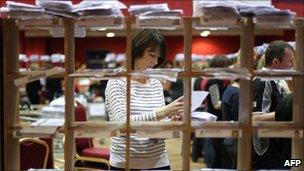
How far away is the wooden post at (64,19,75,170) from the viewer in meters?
2.47

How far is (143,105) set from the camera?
294cm

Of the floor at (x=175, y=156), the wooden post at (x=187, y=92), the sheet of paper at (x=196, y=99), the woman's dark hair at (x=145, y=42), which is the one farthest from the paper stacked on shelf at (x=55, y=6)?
the floor at (x=175, y=156)

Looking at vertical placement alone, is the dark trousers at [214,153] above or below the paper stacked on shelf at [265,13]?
below

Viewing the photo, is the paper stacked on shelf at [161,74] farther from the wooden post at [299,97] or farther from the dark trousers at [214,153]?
the dark trousers at [214,153]

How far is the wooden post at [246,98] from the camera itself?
2473mm

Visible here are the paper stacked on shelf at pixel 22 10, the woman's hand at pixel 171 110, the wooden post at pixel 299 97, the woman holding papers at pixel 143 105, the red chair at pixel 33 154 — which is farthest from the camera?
the red chair at pixel 33 154

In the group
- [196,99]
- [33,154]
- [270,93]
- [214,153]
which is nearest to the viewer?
[196,99]

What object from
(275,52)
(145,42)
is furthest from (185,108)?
(275,52)

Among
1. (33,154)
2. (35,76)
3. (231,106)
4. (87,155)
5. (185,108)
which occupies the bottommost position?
(87,155)

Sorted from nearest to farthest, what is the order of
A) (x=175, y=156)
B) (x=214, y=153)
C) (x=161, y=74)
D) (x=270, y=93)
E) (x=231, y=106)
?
(x=161, y=74)
(x=270, y=93)
(x=231, y=106)
(x=214, y=153)
(x=175, y=156)

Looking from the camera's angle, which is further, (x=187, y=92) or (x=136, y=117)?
(x=136, y=117)

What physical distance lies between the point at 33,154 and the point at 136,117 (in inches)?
59.4

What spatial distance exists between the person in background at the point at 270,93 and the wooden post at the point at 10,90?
5.22 feet

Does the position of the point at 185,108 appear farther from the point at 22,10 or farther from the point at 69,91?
the point at 22,10
